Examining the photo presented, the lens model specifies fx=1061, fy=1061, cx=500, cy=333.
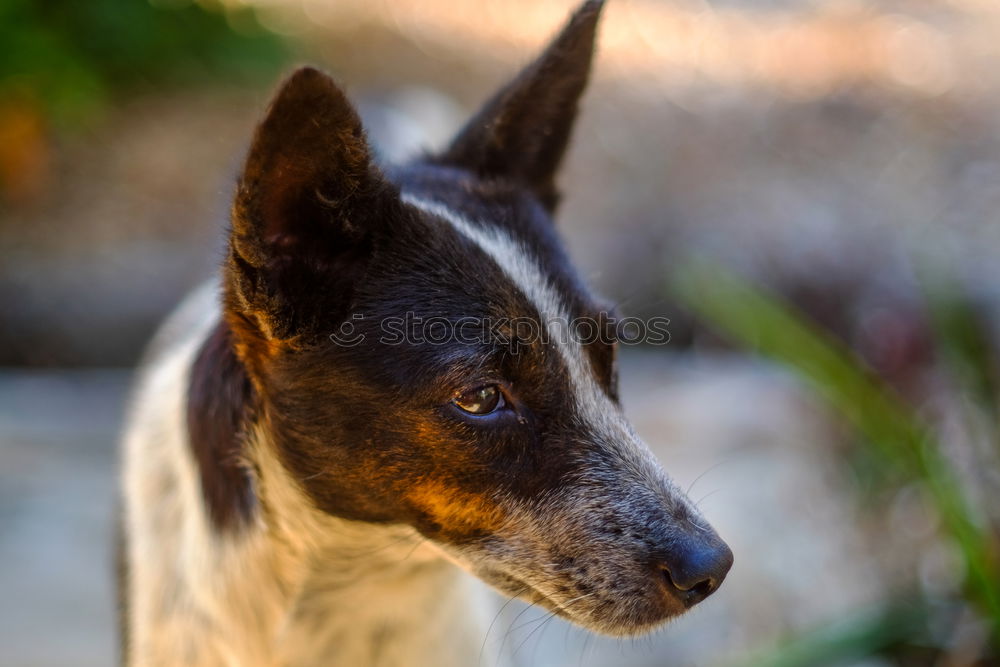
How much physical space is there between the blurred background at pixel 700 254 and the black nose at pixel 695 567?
0.50 meters

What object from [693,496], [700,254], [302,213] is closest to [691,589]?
[302,213]

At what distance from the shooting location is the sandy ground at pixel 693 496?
3516 mm

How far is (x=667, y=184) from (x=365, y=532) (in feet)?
14.1

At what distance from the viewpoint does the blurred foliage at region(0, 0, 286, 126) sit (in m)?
4.96

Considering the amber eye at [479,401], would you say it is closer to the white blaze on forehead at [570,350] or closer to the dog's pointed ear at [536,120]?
the white blaze on forehead at [570,350]

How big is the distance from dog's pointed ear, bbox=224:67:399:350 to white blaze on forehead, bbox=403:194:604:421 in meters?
0.17

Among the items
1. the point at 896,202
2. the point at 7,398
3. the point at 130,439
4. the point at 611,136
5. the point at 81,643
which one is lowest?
the point at 81,643

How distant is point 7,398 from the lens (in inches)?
176

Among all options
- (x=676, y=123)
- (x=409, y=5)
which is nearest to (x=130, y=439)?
(x=676, y=123)

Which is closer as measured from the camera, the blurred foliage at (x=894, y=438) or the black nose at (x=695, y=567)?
the black nose at (x=695, y=567)

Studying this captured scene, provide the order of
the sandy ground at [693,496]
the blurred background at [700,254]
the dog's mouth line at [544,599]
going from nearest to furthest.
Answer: the dog's mouth line at [544,599]
the blurred background at [700,254]
the sandy ground at [693,496]

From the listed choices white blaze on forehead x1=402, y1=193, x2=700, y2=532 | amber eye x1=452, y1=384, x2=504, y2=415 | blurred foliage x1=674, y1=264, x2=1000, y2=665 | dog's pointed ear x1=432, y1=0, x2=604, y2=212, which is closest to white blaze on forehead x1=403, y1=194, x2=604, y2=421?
white blaze on forehead x1=402, y1=193, x2=700, y2=532

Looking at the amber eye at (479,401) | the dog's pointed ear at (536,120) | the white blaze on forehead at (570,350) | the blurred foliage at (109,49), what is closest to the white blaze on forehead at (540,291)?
the white blaze on forehead at (570,350)

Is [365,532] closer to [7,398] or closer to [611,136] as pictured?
[7,398]
